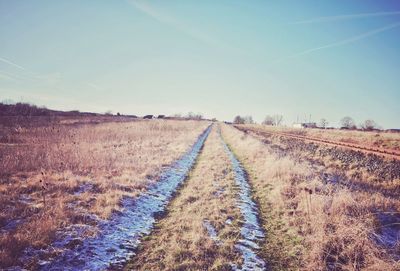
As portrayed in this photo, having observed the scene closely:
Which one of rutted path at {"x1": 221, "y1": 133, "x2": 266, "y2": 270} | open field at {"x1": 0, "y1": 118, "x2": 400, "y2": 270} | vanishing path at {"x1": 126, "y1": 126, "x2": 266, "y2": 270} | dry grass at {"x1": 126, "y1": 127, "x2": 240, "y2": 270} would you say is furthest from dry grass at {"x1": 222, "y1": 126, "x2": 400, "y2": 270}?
dry grass at {"x1": 126, "y1": 127, "x2": 240, "y2": 270}

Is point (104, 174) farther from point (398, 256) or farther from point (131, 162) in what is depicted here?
point (398, 256)

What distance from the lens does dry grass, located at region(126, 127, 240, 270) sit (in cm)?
510

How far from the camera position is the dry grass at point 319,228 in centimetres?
504

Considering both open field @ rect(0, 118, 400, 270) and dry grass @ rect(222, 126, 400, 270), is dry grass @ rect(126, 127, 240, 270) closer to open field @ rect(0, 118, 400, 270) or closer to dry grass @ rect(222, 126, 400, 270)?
open field @ rect(0, 118, 400, 270)

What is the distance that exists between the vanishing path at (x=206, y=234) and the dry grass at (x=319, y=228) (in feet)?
1.48

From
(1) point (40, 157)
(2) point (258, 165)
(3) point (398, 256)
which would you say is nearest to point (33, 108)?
(1) point (40, 157)

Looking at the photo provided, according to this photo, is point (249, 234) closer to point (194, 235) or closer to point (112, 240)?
point (194, 235)

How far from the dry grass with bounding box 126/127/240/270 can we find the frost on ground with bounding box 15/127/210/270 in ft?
1.04

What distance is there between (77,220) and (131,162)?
7000 millimetres

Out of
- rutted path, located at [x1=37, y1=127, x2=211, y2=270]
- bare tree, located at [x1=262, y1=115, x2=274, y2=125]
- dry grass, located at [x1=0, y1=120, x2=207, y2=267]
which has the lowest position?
rutted path, located at [x1=37, y1=127, x2=211, y2=270]

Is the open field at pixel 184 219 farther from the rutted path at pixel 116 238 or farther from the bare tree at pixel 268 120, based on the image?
the bare tree at pixel 268 120

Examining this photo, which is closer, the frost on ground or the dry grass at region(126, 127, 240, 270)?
the frost on ground

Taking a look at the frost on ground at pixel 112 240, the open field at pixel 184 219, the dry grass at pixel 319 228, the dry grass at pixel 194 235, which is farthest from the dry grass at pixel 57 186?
the dry grass at pixel 319 228

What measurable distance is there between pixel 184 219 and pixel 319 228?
3.27m
